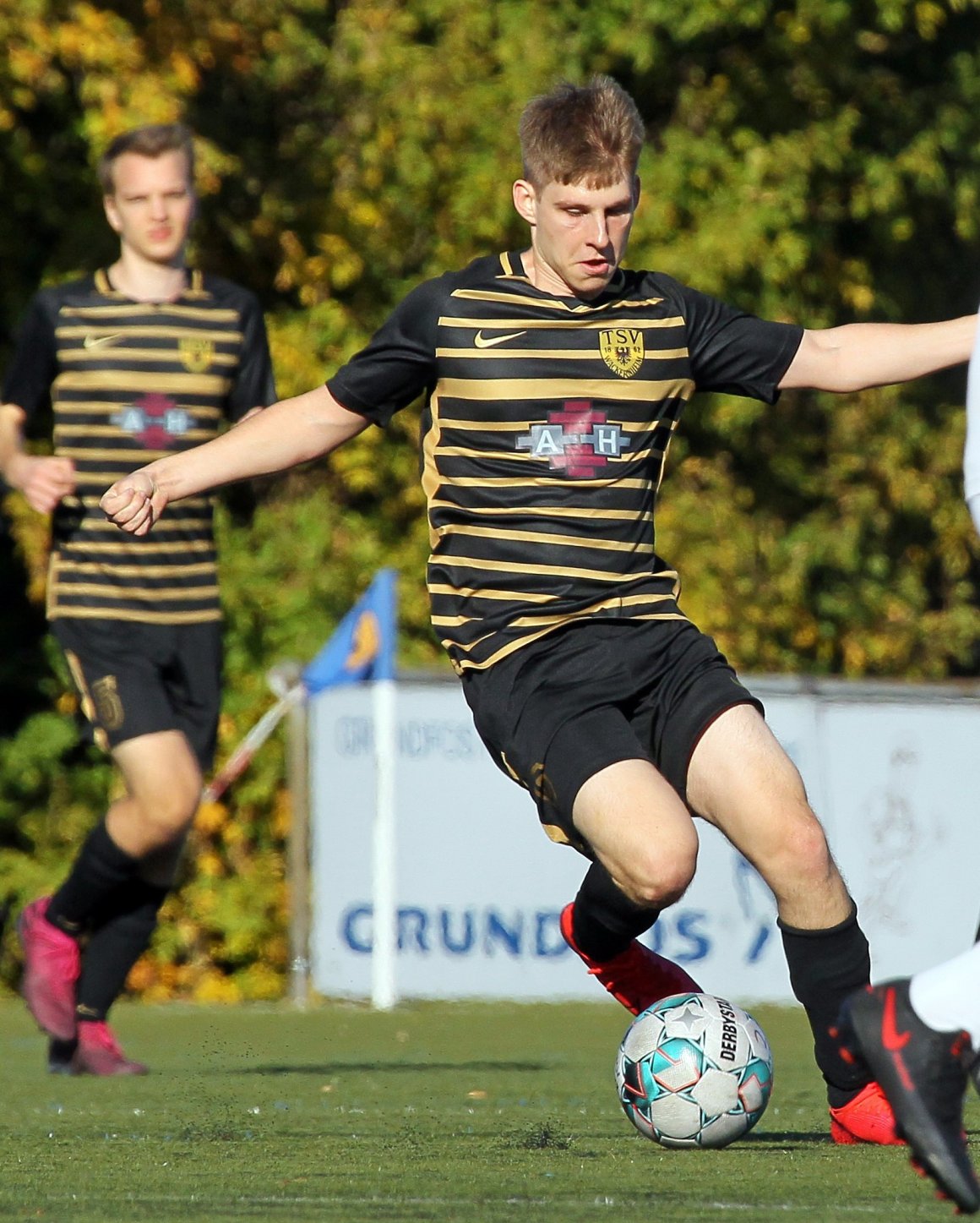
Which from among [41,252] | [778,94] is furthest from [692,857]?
[778,94]

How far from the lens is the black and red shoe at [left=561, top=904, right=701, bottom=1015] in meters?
5.31

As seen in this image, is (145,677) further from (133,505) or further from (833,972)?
(833,972)

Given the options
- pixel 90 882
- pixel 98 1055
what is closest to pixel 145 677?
pixel 90 882

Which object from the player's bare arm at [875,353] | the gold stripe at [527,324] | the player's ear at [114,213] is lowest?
the player's bare arm at [875,353]

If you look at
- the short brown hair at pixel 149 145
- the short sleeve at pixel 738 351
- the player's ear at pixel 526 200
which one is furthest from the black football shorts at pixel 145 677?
the short sleeve at pixel 738 351

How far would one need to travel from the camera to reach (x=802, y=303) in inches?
642

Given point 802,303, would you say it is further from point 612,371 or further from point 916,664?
point 612,371

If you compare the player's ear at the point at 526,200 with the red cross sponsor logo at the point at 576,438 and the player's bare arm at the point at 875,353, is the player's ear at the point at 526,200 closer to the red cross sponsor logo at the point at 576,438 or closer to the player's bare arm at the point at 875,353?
the red cross sponsor logo at the point at 576,438

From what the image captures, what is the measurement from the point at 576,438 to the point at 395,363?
0.45 meters

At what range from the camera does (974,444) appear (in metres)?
3.62

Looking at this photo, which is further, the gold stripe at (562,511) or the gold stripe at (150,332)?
the gold stripe at (150,332)

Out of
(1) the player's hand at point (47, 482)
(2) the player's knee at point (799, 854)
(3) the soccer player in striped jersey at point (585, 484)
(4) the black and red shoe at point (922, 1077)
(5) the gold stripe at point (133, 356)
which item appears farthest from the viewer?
(5) the gold stripe at point (133, 356)

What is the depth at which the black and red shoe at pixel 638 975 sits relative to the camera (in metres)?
5.31

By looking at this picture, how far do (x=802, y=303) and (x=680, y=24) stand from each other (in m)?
2.07
